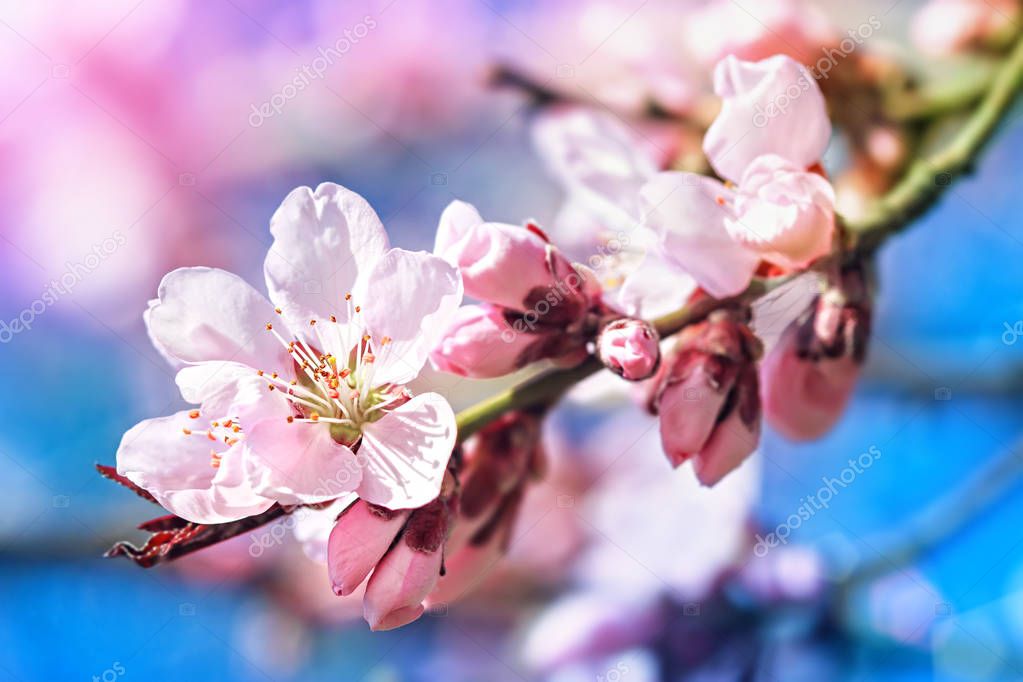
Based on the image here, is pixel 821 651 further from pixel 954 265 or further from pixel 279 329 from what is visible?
pixel 279 329

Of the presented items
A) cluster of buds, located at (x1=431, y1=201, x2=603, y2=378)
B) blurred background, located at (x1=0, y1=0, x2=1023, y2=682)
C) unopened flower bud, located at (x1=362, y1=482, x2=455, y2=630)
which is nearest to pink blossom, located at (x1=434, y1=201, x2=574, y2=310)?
cluster of buds, located at (x1=431, y1=201, x2=603, y2=378)

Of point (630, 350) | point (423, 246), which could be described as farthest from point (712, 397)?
Result: point (423, 246)

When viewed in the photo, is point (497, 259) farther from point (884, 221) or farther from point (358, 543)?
point (884, 221)

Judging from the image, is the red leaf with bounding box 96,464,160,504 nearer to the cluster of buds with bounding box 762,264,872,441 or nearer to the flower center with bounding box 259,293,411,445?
the flower center with bounding box 259,293,411,445

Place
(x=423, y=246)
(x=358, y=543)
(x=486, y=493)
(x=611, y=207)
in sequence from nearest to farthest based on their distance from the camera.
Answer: (x=358, y=543) → (x=486, y=493) → (x=611, y=207) → (x=423, y=246)

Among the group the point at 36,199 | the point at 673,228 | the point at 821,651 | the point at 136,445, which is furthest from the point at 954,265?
the point at 36,199

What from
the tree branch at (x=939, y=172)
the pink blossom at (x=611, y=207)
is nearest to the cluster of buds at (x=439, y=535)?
the pink blossom at (x=611, y=207)
